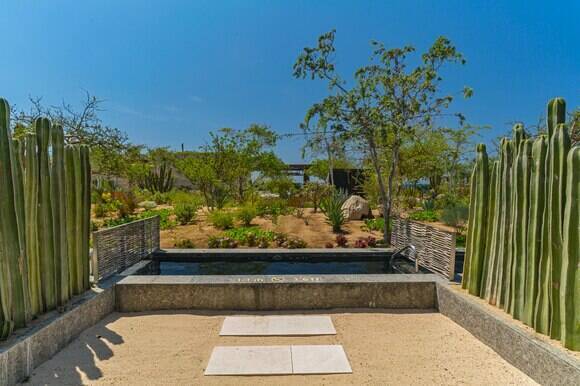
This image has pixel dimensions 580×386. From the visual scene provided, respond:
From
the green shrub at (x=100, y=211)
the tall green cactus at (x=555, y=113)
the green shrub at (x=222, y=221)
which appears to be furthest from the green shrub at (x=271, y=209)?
the tall green cactus at (x=555, y=113)

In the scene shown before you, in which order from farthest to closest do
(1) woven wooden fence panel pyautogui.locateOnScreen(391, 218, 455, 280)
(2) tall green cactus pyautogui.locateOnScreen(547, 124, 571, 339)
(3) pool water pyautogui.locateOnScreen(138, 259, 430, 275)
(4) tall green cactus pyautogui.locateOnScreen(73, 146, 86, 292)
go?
1. (3) pool water pyautogui.locateOnScreen(138, 259, 430, 275)
2. (1) woven wooden fence panel pyautogui.locateOnScreen(391, 218, 455, 280)
3. (4) tall green cactus pyautogui.locateOnScreen(73, 146, 86, 292)
4. (2) tall green cactus pyautogui.locateOnScreen(547, 124, 571, 339)

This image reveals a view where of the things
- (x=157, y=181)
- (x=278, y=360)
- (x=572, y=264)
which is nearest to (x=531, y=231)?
(x=572, y=264)

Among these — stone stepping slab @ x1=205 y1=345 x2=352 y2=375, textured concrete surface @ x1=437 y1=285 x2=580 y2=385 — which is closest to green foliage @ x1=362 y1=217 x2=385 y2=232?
textured concrete surface @ x1=437 y1=285 x2=580 y2=385

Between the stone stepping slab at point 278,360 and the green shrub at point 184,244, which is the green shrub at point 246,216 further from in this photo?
the stone stepping slab at point 278,360

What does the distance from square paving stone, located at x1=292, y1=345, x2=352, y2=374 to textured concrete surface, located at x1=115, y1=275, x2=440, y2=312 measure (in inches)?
41.1

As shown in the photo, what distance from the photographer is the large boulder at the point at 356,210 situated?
37.3ft

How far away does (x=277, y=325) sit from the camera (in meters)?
3.74

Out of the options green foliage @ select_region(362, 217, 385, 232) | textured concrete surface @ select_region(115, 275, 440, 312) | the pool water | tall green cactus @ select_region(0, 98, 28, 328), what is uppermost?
tall green cactus @ select_region(0, 98, 28, 328)

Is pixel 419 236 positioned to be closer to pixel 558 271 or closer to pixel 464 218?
pixel 558 271

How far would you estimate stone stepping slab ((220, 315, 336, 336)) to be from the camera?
3559mm

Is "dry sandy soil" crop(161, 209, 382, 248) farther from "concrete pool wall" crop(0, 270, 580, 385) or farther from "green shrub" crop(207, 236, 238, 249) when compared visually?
"concrete pool wall" crop(0, 270, 580, 385)

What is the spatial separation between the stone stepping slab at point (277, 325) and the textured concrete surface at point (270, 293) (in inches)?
11.1

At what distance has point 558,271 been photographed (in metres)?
2.67

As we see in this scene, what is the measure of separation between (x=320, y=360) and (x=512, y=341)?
1687 millimetres
